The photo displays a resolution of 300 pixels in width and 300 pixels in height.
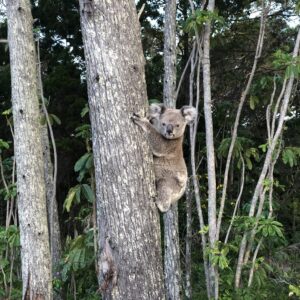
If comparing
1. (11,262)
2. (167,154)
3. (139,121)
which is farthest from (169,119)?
(11,262)

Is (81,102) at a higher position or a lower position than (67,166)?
higher

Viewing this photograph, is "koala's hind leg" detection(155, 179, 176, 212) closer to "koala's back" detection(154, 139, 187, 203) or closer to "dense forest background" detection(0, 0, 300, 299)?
"koala's back" detection(154, 139, 187, 203)

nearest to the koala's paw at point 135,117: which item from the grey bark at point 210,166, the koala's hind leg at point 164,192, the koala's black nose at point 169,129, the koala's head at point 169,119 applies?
the koala's hind leg at point 164,192

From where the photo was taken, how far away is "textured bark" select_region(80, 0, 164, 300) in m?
2.91

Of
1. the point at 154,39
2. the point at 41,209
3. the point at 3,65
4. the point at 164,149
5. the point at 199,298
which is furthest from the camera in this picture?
the point at 3,65

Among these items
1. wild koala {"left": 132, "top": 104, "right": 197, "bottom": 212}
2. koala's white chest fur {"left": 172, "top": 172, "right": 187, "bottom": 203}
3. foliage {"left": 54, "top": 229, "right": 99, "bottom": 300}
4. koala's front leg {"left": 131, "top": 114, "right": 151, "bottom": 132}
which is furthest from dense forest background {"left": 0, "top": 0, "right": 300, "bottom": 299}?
koala's front leg {"left": 131, "top": 114, "right": 151, "bottom": 132}

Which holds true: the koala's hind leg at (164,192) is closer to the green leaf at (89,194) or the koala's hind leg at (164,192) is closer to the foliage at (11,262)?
the green leaf at (89,194)

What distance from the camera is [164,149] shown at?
465 centimetres

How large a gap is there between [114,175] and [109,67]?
0.70 meters

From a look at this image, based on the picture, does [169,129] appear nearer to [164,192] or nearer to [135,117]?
[164,192]

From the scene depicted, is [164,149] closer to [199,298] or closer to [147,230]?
[147,230]

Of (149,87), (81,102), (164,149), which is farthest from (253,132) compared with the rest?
(164,149)

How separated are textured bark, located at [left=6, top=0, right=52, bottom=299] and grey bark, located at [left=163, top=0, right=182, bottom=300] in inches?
65.4

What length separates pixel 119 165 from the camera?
2916 mm
